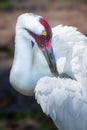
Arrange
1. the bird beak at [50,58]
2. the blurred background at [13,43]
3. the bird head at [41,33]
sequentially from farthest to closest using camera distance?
the blurred background at [13,43]
the bird beak at [50,58]
the bird head at [41,33]

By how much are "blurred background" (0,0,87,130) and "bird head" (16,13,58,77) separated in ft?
9.48

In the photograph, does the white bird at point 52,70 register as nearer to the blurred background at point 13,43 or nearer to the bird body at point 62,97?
the bird body at point 62,97

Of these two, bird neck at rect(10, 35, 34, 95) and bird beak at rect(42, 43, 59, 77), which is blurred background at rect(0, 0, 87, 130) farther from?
bird beak at rect(42, 43, 59, 77)

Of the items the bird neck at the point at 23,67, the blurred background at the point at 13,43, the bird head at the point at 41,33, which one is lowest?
the blurred background at the point at 13,43

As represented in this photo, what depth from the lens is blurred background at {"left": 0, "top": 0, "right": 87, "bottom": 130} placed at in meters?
11.0

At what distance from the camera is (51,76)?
8211mm

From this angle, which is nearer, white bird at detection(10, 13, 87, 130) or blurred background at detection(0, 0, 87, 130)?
white bird at detection(10, 13, 87, 130)

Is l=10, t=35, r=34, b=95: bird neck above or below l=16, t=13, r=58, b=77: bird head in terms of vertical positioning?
below

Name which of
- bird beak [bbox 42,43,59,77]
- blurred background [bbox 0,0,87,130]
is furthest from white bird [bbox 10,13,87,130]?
blurred background [bbox 0,0,87,130]

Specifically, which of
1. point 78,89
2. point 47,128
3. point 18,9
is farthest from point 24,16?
point 18,9

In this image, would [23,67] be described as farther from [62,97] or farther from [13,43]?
[13,43]

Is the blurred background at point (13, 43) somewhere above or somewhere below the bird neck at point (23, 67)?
below

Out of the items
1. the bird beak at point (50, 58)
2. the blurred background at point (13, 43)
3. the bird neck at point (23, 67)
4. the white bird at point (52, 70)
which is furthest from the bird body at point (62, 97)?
the blurred background at point (13, 43)

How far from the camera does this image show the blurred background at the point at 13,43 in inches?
432
